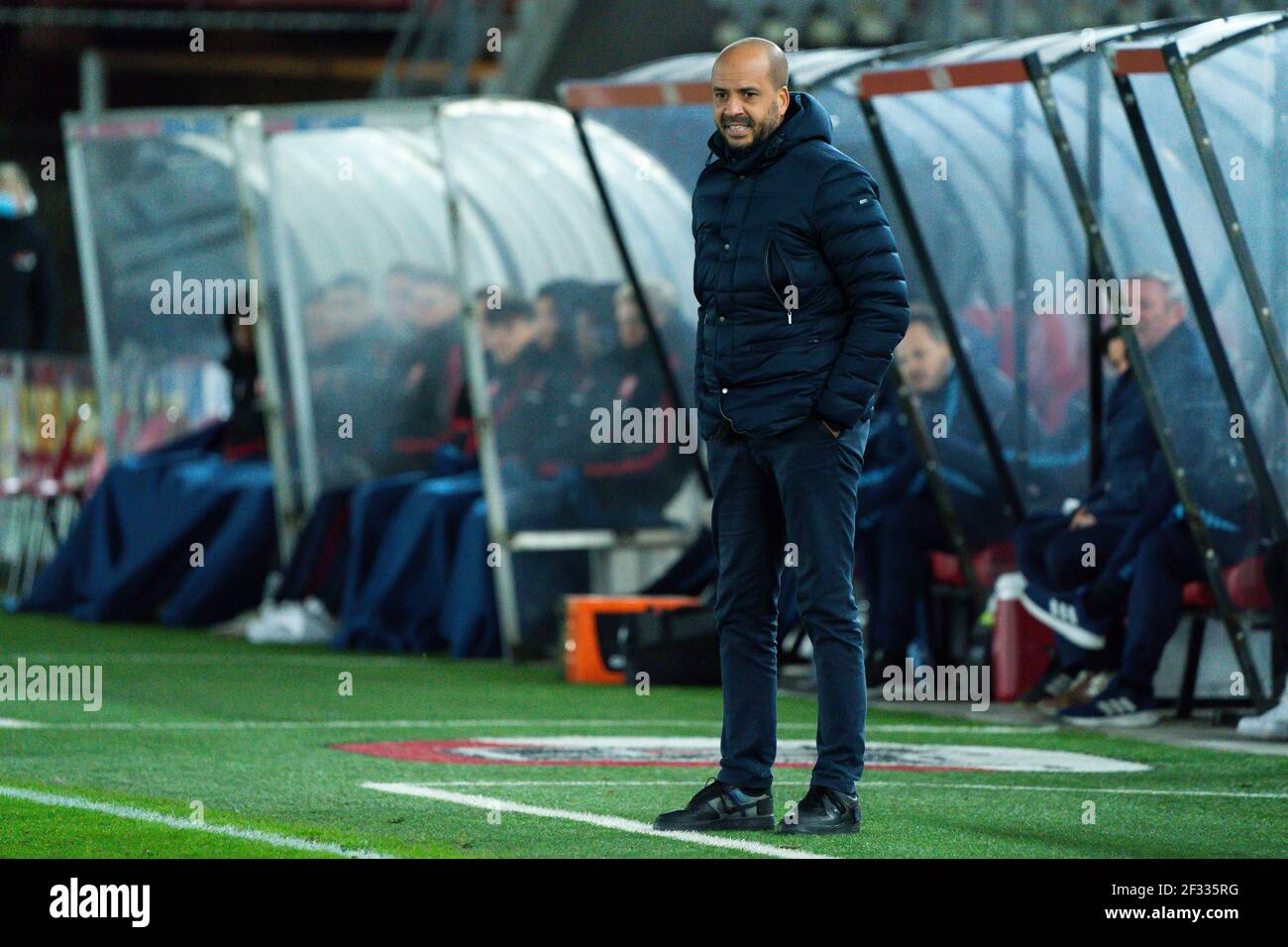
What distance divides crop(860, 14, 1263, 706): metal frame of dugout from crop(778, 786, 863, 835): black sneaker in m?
3.48

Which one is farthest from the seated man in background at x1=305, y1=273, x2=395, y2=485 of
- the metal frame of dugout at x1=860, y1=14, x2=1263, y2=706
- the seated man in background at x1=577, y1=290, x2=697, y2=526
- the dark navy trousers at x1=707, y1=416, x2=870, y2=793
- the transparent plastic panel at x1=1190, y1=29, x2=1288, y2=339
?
the dark navy trousers at x1=707, y1=416, x2=870, y2=793

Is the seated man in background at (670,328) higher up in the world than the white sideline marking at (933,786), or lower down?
higher up

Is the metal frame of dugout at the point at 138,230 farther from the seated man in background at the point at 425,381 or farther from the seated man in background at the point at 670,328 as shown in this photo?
the seated man in background at the point at 670,328

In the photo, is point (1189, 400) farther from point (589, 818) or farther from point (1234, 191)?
point (589, 818)

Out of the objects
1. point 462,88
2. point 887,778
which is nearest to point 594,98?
point 887,778

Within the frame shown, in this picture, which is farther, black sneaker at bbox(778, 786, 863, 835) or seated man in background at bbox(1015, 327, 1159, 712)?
seated man in background at bbox(1015, 327, 1159, 712)

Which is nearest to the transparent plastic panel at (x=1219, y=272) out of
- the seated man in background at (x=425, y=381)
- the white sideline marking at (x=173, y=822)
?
the white sideline marking at (x=173, y=822)

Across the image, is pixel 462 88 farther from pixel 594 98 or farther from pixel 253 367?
pixel 594 98

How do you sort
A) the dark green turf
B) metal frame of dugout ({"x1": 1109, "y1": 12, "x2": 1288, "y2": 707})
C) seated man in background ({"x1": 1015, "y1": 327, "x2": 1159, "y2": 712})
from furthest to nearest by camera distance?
1. seated man in background ({"x1": 1015, "y1": 327, "x2": 1159, "y2": 712})
2. metal frame of dugout ({"x1": 1109, "y1": 12, "x2": 1288, "y2": 707})
3. the dark green turf

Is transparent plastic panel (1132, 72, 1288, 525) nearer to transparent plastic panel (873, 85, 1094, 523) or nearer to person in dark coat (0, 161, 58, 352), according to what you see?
transparent plastic panel (873, 85, 1094, 523)

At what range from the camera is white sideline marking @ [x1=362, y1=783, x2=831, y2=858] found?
619 cm

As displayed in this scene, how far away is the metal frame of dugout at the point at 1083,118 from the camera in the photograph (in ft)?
31.5

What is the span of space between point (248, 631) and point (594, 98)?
3753mm

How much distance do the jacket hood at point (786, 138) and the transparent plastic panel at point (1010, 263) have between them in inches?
158
